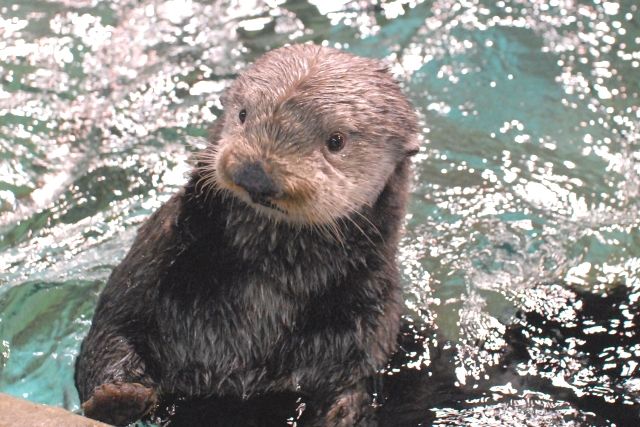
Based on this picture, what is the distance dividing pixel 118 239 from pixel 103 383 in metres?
1.57

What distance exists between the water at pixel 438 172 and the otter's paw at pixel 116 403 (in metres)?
0.56

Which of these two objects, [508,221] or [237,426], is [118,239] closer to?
[237,426]

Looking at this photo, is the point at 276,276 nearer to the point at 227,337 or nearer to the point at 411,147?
the point at 227,337

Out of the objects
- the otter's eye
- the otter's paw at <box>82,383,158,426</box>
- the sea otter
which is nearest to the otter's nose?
the sea otter

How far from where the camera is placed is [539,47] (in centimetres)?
723

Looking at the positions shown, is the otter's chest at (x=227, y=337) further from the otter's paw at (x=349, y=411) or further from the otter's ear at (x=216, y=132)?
the otter's ear at (x=216, y=132)

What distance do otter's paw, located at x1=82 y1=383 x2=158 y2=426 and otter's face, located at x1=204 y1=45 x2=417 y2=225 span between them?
31.4 inches

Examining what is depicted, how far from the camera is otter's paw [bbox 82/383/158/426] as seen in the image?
385 cm

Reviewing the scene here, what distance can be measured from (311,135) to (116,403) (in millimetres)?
1178

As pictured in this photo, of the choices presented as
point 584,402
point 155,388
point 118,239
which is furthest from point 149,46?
point 584,402

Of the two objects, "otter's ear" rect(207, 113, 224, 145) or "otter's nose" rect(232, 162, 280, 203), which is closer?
"otter's nose" rect(232, 162, 280, 203)

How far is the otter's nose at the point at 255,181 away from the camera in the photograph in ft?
11.6

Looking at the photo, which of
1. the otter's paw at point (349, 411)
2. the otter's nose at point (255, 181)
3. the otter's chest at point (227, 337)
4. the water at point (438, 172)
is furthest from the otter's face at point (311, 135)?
the otter's paw at point (349, 411)

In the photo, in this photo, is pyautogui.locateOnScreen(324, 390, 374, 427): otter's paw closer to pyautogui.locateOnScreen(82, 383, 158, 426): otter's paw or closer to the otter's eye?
pyautogui.locateOnScreen(82, 383, 158, 426): otter's paw
